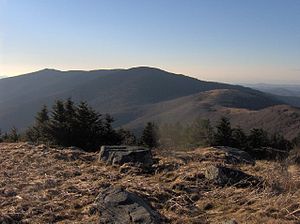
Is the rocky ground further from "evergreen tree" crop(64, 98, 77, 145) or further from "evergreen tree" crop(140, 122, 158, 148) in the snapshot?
"evergreen tree" crop(140, 122, 158, 148)

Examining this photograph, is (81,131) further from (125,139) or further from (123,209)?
(123,209)

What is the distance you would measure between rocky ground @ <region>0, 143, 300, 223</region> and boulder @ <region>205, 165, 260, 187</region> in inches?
2.4

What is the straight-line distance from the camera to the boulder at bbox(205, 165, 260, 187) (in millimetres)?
8383

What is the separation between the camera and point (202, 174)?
29.6ft

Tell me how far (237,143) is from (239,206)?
3989cm

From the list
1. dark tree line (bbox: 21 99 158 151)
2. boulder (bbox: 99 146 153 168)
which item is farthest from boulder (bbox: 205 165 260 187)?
dark tree line (bbox: 21 99 158 151)

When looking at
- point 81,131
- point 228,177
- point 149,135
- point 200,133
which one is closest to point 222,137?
point 200,133

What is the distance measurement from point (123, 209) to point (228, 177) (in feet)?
8.54

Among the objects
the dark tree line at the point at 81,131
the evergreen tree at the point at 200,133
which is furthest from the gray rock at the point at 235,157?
the evergreen tree at the point at 200,133

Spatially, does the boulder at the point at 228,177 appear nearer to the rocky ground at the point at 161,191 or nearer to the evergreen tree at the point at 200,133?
the rocky ground at the point at 161,191

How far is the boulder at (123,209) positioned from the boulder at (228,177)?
184 centimetres

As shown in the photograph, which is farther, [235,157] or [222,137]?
[222,137]

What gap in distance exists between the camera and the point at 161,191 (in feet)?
26.6

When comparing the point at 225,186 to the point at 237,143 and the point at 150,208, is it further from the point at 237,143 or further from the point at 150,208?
the point at 237,143
